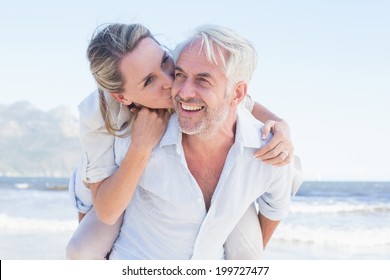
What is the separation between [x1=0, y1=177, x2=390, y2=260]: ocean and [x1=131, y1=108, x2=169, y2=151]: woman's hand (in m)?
3.99

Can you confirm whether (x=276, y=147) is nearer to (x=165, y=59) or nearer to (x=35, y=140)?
(x=165, y=59)

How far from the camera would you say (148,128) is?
2828mm

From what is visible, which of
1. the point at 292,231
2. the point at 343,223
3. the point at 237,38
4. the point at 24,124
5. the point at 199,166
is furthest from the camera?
the point at 24,124

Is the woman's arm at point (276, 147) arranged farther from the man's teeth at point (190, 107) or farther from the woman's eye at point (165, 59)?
the woman's eye at point (165, 59)

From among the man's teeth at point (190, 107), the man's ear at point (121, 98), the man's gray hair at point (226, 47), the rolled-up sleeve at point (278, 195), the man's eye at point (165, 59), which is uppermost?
the man's gray hair at point (226, 47)

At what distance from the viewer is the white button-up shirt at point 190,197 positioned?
9.45 feet

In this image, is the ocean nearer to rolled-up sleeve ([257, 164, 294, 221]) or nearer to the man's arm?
the man's arm

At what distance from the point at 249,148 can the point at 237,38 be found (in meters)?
0.52

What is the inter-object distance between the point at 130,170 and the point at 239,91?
62cm

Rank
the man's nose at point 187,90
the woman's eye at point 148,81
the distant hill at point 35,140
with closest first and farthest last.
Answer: the man's nose at point 187,90 → the woman's eye at point 148,81 → the distant hill at point 35,140

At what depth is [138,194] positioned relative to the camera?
9.95ft

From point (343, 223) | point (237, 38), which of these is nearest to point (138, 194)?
point (237, 38)

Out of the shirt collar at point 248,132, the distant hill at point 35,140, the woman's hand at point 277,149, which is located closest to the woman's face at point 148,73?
the shirt collar at point 248,132
